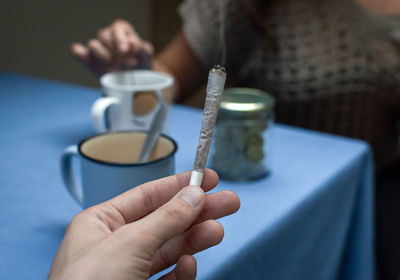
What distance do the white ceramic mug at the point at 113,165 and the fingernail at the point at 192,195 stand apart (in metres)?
0.08

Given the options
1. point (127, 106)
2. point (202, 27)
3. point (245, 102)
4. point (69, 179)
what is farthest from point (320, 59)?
point (69, 179)

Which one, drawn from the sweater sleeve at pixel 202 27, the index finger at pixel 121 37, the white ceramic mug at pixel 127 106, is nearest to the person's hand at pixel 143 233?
the white ceramic mug at pixel 127 106

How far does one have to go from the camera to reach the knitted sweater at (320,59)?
85cm

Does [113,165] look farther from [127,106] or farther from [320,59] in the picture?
[320,59]

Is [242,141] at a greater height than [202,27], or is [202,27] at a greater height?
[202,27]

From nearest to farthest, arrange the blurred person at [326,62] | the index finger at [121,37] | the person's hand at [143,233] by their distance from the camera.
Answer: the person's hand at [143,233] → the index finger at [121,37] → the blurred person at [326,62]

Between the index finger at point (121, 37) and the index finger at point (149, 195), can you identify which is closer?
the index finger at point (149, 195)

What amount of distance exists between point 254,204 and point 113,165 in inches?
7.0

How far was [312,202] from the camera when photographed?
46 cm

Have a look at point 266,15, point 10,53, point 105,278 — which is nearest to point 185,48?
point 266,15

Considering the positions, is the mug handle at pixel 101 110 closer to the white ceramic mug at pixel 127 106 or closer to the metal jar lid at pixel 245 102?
the white ceramic mug at pixel 127 106

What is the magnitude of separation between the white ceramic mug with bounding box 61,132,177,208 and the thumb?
0.08 m

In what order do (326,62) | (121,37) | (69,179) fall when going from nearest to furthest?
(69,179), (121,37), (326,62)

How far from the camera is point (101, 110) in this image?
0.51m
